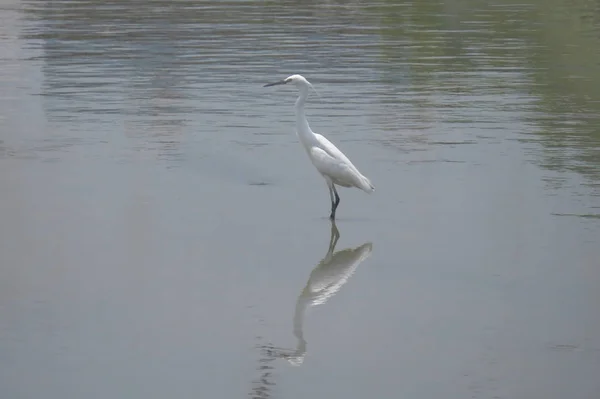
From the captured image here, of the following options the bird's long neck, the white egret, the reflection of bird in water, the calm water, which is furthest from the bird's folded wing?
the reflection of bird in water

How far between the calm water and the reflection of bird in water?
32mm

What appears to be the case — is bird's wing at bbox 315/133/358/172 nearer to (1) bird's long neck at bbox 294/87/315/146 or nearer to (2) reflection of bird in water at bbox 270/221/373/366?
Result: (1) bird's long neck at bbox 294/87/315/146

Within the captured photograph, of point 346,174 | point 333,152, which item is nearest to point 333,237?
point 346,174

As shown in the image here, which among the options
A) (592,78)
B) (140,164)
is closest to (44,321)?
(140,164)

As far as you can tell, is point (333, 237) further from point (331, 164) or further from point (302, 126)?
point (302, 126)

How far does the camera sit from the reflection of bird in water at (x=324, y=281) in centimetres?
869

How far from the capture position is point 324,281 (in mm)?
10484

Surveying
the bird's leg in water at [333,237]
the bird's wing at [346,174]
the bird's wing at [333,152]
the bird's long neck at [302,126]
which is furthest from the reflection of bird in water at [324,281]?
the bird's long neck at [302,126]

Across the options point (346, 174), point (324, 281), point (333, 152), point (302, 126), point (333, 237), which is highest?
point (302, 126)

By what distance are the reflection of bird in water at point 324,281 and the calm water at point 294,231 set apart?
3 centimetres

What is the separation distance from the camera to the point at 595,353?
8.56 meters

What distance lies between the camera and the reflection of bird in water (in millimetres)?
8688

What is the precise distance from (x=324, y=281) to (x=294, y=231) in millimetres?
1650

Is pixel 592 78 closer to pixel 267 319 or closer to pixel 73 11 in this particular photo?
pixel 267 319
